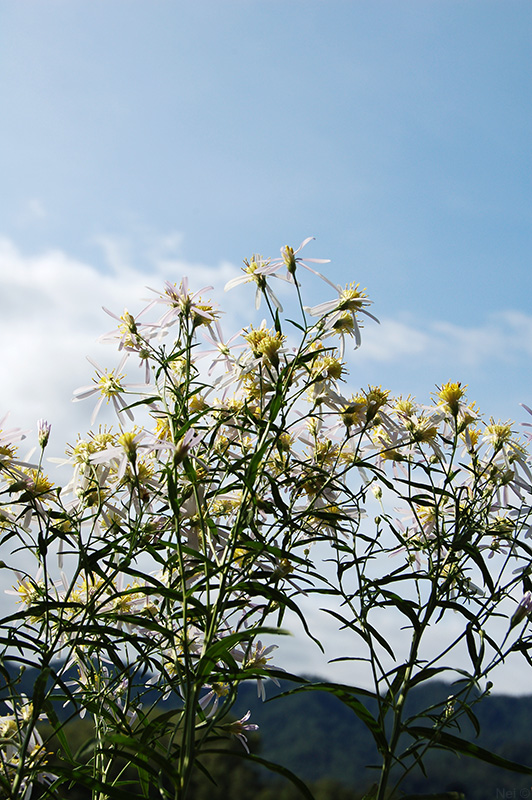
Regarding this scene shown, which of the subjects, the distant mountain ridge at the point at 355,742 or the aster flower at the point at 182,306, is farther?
the distant mountain ridge at the point at 355,742

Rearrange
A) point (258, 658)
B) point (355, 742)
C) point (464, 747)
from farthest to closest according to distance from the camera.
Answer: point (355, 742) < point (258, 658) < point (464, 747)

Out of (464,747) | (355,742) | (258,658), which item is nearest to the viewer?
(464,747)

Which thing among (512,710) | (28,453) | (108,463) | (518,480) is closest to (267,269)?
(108,463)

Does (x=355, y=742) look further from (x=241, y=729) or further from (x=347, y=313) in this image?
(x=347, y=313)

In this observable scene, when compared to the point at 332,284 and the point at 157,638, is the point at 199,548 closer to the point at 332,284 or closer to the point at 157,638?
the point at 157,638

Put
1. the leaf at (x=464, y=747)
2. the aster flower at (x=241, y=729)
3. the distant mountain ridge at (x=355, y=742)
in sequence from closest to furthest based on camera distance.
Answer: the leaf at (x=464, y=747), the aster flower at (x=241, y=729), the distant mountain ridge at (x=355, y=742)

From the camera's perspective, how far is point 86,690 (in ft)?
4.96

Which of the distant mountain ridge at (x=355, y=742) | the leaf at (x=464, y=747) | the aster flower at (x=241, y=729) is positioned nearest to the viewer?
the leaf at (x=464, y=747)

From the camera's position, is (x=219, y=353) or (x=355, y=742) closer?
(x=219, y=353)

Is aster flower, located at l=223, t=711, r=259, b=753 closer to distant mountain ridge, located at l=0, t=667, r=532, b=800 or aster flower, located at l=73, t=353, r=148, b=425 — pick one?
aster flower, located at l=73, t=353, r=148, b=425

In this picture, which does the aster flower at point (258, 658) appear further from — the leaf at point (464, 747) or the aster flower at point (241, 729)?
the leaf at point (464, 747)

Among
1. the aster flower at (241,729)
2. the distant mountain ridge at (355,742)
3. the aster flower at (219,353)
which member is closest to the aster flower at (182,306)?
the aster flower at (219,353)

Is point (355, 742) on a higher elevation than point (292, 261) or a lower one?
lower

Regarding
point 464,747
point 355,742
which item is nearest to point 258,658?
point 464,747
